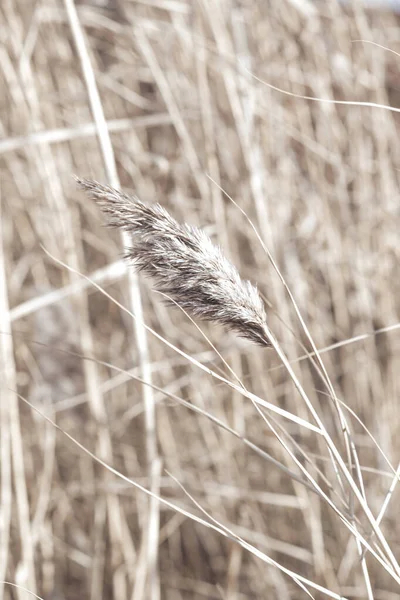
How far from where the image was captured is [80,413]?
4.18ft

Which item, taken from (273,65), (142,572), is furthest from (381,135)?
(142,572)

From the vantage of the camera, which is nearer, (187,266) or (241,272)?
(187,266)

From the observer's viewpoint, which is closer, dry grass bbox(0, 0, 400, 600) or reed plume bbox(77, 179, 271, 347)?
reed plume bbox(77, 179, 271, 347)

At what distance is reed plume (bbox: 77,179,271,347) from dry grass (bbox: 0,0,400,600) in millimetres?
650

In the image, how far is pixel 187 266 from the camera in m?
0.38

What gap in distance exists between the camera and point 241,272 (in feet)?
3.89

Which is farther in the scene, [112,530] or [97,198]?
[112,530]

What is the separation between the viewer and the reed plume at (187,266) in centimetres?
38

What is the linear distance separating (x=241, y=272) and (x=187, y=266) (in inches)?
31.8

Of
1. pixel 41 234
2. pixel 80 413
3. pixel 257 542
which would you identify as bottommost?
pixel 257 542

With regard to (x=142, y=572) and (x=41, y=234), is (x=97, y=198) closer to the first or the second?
(x=142, y=572)

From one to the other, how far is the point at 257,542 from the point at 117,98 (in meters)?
0.80

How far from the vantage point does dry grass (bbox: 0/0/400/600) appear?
1086 mm

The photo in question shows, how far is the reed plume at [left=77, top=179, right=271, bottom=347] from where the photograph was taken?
1.24 feet
